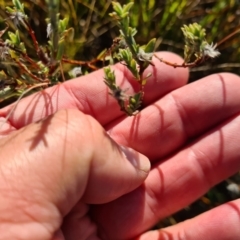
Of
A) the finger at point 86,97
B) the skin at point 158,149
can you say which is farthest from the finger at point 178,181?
the finger at point 86,97

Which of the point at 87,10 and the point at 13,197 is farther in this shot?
the point at 87,10

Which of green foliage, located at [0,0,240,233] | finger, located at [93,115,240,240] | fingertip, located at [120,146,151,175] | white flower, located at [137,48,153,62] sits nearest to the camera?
white flower, located at [137,48,153,62]

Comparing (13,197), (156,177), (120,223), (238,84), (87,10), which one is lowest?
(120,223)

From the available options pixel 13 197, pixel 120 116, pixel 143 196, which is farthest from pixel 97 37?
pixel 13 197

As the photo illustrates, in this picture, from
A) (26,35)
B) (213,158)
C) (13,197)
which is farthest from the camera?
(26,35)

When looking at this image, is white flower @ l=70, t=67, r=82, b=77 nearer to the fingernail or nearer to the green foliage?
the green foliage

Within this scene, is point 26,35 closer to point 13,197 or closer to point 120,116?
point 120,116

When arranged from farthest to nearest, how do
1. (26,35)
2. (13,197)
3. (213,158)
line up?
(26,35) → (213,158) → (13,197)

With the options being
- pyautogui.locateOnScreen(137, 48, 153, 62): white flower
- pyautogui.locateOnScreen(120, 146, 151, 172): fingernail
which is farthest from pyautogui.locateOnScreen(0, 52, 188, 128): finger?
pyautogui.locateOnScreen(137, 48, 153, 62): white flower
